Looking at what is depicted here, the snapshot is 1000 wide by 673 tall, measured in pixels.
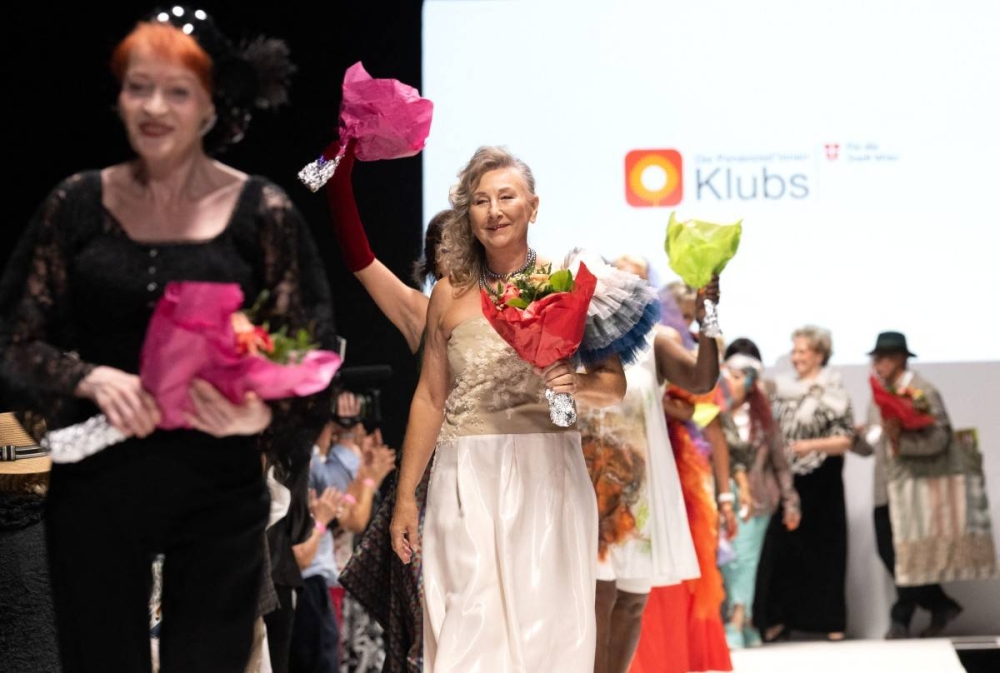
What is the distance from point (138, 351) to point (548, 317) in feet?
4.31

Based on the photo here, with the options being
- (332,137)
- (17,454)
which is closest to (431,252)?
(17,454)

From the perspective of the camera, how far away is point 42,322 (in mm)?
2336

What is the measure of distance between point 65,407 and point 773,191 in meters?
6.09

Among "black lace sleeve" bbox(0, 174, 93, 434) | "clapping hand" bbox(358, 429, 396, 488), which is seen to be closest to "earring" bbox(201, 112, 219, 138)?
"black lace sleeve" bbox(0, 174, 93, 434)

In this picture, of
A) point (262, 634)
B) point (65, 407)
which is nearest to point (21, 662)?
point (262, 634)

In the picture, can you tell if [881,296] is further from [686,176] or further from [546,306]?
[546,306]

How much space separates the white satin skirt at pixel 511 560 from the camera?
366 centimetres

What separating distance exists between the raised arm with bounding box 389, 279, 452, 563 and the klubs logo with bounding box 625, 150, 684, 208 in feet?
13.2

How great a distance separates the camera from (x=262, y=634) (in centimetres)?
405

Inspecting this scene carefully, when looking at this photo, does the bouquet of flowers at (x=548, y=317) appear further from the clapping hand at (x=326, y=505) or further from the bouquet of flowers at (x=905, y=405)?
the bouquet of flowers at (x=905, y=405)

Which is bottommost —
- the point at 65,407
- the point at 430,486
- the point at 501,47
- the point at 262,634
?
the point at 262,634

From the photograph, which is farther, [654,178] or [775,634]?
[775,634]

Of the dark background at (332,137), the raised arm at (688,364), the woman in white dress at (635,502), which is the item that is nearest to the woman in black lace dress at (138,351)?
the raised arm at (688,364)

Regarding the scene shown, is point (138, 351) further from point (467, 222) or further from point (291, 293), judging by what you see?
point (467, 222)
